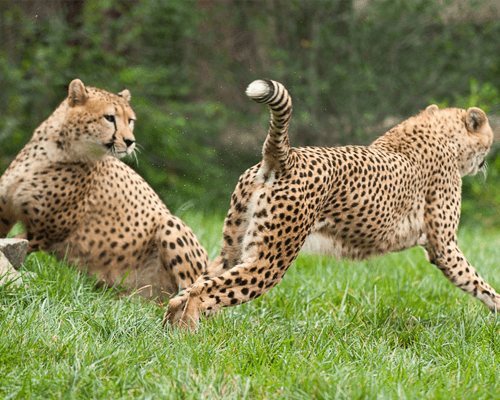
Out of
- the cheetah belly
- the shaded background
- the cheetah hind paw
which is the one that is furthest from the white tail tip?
the shaded background

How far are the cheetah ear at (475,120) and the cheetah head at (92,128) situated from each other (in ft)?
7.06

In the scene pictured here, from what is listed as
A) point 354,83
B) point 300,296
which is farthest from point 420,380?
point 354,83

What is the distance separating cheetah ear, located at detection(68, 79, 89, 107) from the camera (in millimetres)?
3307

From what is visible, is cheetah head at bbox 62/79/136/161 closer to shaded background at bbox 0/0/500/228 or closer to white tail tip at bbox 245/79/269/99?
white tail tip at bbox 245/79/269/99

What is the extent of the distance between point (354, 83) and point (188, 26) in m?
2.44

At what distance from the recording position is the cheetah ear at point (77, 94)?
331cm

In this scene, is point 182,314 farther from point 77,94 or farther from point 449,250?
point 449,250

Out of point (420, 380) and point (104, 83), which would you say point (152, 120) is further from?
point (420, 380)

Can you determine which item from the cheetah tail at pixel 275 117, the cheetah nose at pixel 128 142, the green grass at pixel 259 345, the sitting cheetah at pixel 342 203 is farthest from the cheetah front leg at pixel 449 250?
the cheetah nose at pixel 128 142

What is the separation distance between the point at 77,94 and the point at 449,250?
2345 millimetres

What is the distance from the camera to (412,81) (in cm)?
833

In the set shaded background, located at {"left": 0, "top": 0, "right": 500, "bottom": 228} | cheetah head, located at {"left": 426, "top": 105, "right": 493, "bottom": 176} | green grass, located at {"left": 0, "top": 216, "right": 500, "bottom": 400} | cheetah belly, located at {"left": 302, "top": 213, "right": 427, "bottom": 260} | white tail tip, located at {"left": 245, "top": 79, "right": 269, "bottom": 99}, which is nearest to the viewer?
green grass, located at {"left": 0, "top": 216, "right": 500, "bottom": 400}

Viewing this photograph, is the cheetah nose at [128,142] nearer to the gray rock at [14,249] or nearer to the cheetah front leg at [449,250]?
the gray rock at [14,249]

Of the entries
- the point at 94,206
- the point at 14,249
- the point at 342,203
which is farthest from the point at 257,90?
the point at 14,249
